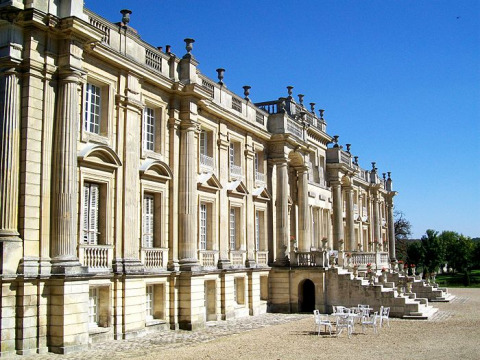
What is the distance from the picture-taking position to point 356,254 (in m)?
32.8

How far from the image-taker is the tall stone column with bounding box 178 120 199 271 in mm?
21328

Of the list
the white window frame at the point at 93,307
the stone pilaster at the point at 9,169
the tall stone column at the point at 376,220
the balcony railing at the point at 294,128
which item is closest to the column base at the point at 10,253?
the stone pilaster at the point at 9,169

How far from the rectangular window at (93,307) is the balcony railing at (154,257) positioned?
2398mm

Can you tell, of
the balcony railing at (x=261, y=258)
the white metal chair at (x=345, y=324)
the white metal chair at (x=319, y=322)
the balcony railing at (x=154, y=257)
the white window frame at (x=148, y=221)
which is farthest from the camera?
the balcony railing at (x=261, y=258)

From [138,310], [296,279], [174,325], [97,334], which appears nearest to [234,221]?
[296,279]

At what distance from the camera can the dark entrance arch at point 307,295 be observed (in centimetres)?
2886

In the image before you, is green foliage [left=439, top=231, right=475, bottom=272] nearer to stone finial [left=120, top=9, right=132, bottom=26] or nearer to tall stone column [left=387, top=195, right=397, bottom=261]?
tall stone column [left=387, top=195, right=397, bottom=261]

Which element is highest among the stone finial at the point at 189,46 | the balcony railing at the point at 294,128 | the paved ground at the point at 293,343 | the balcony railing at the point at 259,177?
the stone finial at the point at 189,46

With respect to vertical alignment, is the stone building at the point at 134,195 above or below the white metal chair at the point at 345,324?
above

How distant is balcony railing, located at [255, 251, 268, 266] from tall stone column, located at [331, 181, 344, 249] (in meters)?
10.6

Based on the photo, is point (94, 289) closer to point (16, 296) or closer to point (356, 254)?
point (16, 296)

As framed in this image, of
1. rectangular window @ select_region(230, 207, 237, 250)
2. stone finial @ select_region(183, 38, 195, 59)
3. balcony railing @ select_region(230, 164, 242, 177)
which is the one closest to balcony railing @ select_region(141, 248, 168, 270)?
rectangular window @ select_region(230, 207, 237, 250)

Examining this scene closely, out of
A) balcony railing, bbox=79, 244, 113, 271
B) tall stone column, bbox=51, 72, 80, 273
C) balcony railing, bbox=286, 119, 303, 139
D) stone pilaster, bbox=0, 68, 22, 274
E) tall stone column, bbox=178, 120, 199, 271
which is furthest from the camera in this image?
balcony railing, bbox=286, 119, 303, 139

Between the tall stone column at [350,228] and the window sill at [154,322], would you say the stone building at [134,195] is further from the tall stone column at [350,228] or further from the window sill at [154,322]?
the tall stone column at [350,228]
